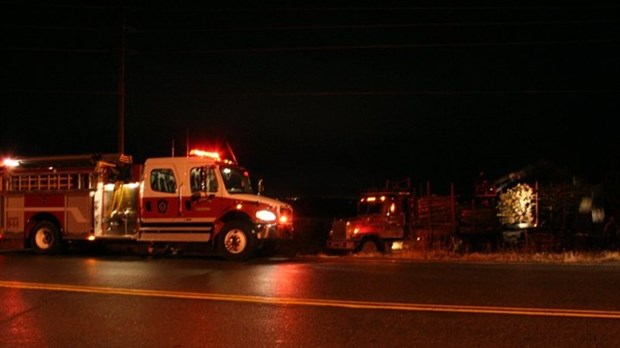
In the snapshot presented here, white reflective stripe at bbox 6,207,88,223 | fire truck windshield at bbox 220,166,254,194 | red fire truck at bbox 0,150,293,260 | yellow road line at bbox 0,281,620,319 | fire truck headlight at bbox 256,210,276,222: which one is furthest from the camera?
white reflective stripe at bbox 6,207,88,223

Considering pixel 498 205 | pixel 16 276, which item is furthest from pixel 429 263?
pixel 498 205

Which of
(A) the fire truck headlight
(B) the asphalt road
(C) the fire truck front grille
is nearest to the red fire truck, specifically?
(A) the fire truck headlight

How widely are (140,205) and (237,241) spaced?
2.80 meters

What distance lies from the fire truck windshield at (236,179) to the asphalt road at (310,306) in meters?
2.74

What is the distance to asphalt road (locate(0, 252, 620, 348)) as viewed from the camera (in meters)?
7.30

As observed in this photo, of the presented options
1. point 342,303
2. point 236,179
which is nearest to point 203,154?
point 236,179

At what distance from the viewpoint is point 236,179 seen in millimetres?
16750

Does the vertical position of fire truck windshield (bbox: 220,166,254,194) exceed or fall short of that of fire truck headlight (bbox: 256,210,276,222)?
it exceeds it

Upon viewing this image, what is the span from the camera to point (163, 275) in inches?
496

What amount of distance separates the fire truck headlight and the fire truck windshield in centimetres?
93

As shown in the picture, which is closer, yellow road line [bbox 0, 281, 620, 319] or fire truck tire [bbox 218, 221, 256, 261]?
yellow road line [bbox 0, 281, 620, 319]

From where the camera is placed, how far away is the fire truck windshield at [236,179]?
16.4 metres

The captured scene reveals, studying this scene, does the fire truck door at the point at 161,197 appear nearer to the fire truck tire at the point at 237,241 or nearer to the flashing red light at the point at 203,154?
the flashing red light at the point at 203,154

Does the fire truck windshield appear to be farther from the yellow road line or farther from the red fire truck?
the yellow road line
